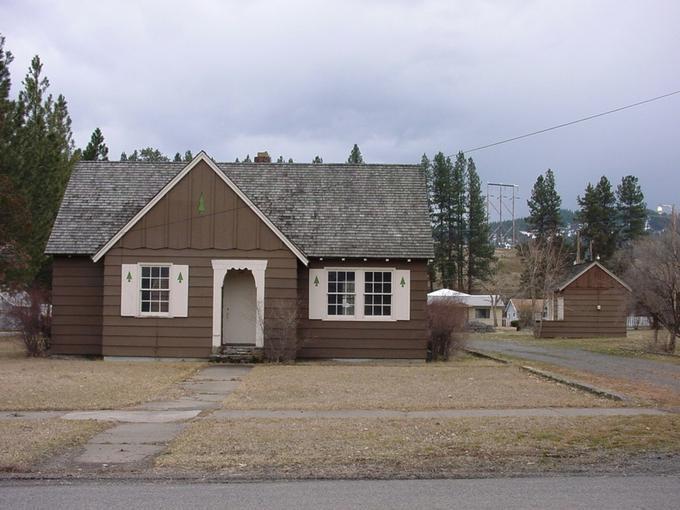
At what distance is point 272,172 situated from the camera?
26.0 meters

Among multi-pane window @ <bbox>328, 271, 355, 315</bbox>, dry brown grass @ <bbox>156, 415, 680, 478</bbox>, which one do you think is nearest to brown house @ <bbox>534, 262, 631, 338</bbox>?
multi-pane window @ <bbox>328, 271, 355, 315</bbox>

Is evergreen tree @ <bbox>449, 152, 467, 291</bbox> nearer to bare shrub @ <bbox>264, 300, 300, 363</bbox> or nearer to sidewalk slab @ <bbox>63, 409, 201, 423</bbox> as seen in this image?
bare shrub @ <bbox>264, 300, 300, 363</bbox>

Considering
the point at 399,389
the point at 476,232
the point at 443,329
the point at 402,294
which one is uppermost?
the point at 476,232

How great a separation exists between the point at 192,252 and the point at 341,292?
185 inches

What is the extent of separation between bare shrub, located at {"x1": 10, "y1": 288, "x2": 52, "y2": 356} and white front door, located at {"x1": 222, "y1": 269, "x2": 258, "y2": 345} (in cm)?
597

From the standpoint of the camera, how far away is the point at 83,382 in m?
16.9

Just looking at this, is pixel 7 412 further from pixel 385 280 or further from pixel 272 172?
pixel 272 172

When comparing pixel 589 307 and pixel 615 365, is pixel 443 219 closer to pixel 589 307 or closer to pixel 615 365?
pixel 589 307

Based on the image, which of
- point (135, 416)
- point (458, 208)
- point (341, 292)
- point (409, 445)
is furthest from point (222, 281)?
point (458, 208)

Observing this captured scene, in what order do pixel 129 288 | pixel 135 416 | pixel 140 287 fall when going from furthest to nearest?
pixel 140 287
pixel 129 288
pixel 135 416

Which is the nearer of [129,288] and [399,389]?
[399,389]

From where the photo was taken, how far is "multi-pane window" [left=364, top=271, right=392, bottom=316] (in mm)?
23500

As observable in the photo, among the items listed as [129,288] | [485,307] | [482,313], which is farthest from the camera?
[482,313]

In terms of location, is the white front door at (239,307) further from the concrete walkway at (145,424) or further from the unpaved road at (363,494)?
the unpaved road at (363,494)
